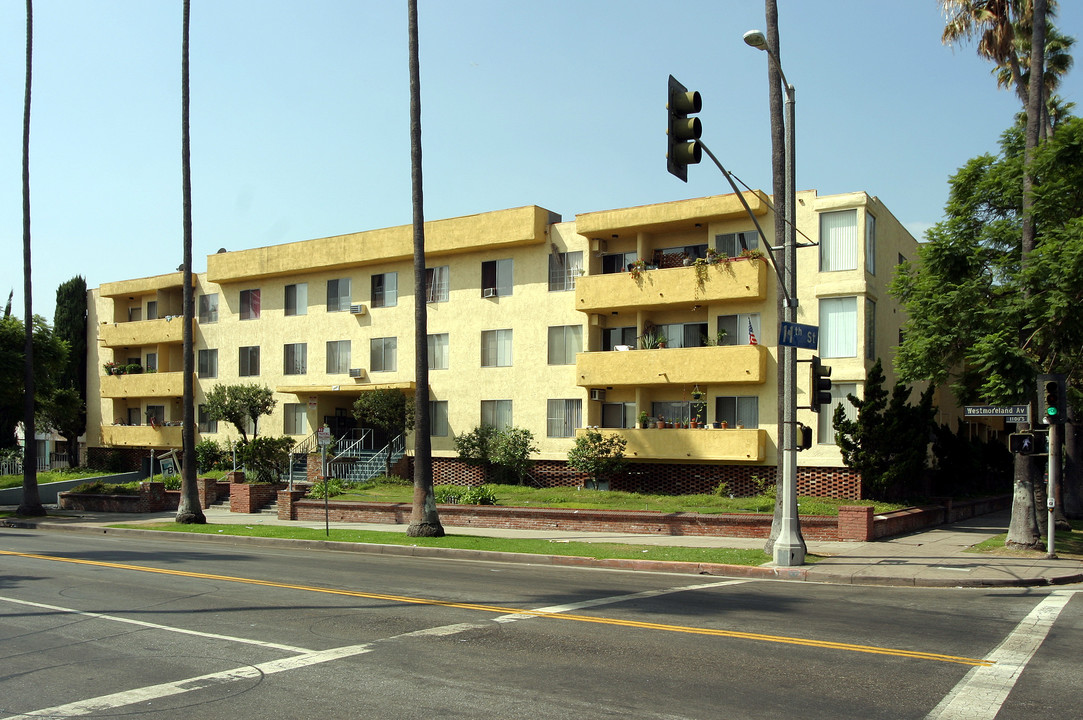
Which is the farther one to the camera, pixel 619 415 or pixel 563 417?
pixel 563 417

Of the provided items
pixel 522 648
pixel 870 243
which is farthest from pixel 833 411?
pixel 522 648

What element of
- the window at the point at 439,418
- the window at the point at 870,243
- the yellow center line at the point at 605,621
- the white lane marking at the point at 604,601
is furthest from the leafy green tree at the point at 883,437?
the yellow center line at the point at 605,621

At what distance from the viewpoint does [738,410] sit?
31203mm

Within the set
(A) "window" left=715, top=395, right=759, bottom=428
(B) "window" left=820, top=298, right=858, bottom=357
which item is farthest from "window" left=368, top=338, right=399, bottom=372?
(B) "window" left=820, top=298, right=858, bottom=357

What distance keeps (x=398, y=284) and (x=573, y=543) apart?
20.8m

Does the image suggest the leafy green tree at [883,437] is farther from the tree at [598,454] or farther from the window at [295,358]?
the window at [295,358]

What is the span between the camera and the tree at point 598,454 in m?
31.7

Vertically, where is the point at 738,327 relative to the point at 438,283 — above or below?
below

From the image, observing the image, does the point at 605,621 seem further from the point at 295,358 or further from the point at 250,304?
the point at 250,304

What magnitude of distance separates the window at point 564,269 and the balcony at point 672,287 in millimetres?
1501

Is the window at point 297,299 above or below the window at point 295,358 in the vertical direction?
above

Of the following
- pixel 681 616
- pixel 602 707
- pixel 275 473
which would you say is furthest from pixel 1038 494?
pixel 275 473

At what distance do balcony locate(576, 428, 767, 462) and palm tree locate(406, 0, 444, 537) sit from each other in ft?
35.5

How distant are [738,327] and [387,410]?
46.1ft
